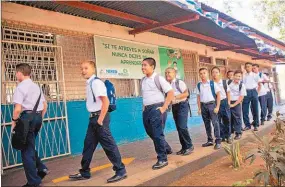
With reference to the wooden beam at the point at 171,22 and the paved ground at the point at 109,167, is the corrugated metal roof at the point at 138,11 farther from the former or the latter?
the paved ground at the point at 109,167

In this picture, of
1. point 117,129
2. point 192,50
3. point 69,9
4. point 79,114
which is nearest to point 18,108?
point 79,114

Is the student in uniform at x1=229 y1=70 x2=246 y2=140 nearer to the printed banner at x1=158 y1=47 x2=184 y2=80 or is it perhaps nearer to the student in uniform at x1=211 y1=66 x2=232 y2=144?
the student in uniform at x1=211 y1=66 x2=232 y2=144

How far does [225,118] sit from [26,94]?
3.86 m

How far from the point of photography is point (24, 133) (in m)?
3.39

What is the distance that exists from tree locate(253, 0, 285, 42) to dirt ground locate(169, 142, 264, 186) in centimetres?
1550

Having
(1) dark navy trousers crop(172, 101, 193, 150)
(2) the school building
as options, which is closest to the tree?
(2) the school building

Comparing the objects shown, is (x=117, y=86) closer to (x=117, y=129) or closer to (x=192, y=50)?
(x=117, y=129)

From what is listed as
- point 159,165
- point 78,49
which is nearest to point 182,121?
point 159,165

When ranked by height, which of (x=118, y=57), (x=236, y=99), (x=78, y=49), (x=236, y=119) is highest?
(x=78, y=49)

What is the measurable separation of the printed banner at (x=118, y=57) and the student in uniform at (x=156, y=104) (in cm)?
210

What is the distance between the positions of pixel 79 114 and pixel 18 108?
2.24 metres

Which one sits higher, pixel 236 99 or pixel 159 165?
pixel 236 99

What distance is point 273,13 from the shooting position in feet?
60.8

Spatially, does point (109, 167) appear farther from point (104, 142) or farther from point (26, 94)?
point (26, 94)
